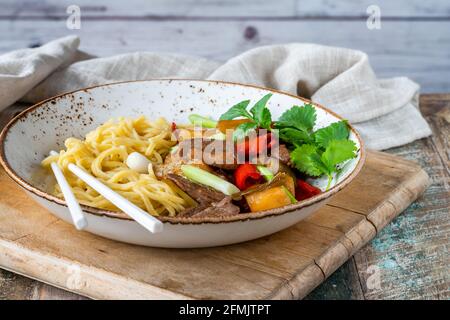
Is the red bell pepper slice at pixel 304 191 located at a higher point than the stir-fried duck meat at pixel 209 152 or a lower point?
lower

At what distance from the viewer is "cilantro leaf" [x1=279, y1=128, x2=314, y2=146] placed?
3646mm

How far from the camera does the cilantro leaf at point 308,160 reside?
135 inches

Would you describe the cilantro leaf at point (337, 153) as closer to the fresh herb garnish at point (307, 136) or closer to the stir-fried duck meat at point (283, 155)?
the fresh herb garnish at point (307, 136)

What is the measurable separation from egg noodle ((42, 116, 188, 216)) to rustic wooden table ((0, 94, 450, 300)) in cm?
55

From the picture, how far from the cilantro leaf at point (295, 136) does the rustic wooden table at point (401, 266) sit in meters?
0.65

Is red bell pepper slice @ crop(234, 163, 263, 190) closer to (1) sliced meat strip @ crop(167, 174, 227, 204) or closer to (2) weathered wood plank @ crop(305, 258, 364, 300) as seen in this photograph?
(1) sliced meat strip @ crop(167, 174, 227, 204)

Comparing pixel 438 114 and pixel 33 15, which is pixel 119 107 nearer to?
pixel 438 114

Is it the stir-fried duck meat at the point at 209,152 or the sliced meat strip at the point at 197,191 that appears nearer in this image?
the sliced meat strip at the point at 197,191

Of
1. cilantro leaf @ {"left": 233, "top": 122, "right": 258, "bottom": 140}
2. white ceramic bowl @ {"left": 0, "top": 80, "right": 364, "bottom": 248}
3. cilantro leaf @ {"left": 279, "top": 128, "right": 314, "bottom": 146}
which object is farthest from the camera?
cilantro leaf @ {"left": 279, "top": 128, "right": 314, "bottom": 146}

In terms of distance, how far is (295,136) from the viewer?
3656 mm

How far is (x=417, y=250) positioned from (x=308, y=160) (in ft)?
2.35

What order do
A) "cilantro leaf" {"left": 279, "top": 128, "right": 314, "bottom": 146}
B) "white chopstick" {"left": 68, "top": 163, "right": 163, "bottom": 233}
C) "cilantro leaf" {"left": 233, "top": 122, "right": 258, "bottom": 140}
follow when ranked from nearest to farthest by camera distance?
"white chopstick" {"left": 68, "top": 163, "right": 163, "bottom": 233}, "cilantro leaf" {"left": 233, "top": 122, "right": 258, "bottom": 140}, "cilantro leaf" {"left": 279, "top": 128, "right": 314, "bottom": 146}

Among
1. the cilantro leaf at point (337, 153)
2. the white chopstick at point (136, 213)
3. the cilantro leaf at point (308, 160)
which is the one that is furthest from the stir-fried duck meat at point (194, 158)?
the white chopstick at point (136, 213)

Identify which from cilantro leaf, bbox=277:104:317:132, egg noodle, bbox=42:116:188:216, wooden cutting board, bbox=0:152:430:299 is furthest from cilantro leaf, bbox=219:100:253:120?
wooden cutting board, bbox=0:152:430:299
